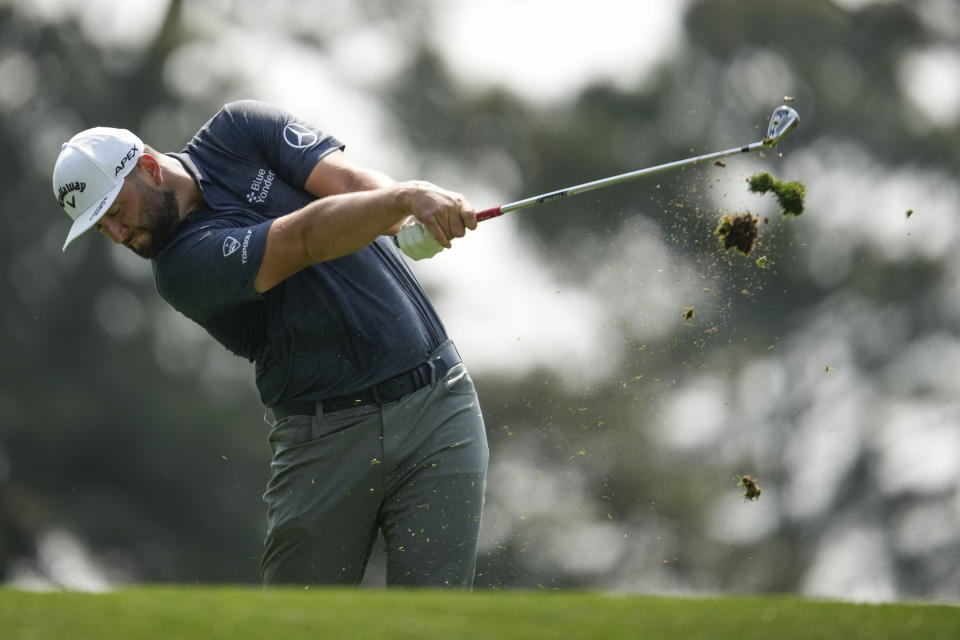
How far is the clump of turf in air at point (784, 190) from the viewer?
432 cm

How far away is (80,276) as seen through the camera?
13617 mm

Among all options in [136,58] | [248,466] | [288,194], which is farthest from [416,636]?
[136,58]

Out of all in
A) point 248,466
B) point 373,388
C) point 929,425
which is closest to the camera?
point 373,388

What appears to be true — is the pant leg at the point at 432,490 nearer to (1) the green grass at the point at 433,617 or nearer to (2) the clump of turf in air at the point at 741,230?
(1) the green grass at the point at 433,617

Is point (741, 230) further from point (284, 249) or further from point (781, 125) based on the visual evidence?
point (284, 249)

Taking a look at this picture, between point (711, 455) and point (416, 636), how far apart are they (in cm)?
1034

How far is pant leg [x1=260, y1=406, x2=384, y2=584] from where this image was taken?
12.0 feet

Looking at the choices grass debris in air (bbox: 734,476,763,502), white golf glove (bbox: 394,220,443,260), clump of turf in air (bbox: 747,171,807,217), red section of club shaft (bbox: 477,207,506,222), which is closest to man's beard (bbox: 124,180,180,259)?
white golf glove (bbox: 394,220,443,260)

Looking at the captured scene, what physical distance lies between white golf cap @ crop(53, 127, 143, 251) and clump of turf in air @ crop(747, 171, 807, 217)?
1741 millimetres

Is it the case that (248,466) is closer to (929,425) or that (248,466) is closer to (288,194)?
(929,425)

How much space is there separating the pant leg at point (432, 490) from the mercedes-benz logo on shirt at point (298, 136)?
69cm

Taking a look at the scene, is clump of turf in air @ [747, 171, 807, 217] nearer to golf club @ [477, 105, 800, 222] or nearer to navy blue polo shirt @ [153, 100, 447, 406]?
golf club @ [477, 105, 800, 222]

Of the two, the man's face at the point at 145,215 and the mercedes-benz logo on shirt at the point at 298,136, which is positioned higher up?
the mercedes-benz logo on shirt at the point at 298,136

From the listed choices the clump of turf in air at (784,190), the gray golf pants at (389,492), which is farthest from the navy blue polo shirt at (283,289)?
the clump of turf in air at (784,190)
